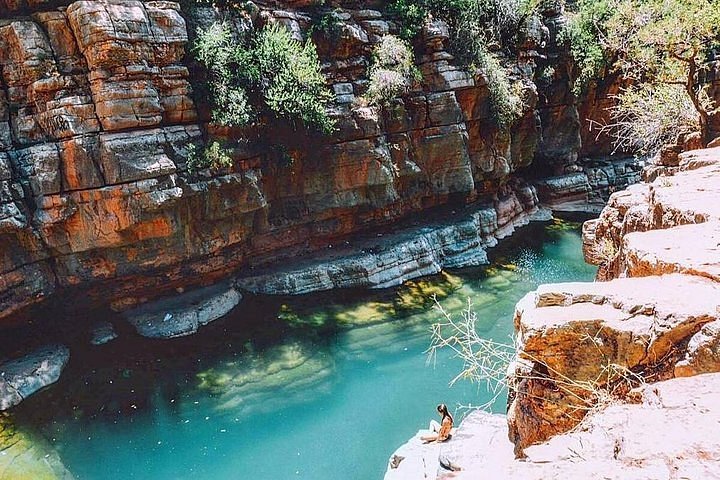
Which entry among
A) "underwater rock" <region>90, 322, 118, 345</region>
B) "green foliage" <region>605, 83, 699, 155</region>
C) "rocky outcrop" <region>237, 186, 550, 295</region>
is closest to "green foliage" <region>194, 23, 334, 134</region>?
"rocky outcrop" <region>237, 186, 550, 295</region>

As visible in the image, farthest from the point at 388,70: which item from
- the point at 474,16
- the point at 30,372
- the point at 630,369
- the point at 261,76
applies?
the point at 630,369

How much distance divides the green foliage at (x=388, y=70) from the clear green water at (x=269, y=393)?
17.9 feet

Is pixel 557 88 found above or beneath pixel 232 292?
above

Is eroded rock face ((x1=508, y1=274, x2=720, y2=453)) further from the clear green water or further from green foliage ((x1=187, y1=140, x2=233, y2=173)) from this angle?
Answer: green foliage ((x1=187, y1=140, x2=233, y2=173))

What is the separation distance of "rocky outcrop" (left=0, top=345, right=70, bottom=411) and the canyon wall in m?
0.98

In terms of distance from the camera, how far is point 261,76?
11266 mm

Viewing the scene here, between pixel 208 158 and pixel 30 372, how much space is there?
18.1 feet

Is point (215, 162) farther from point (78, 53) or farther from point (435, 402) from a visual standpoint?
point (435, 402)

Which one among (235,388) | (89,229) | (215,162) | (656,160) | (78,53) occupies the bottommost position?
(235,388)

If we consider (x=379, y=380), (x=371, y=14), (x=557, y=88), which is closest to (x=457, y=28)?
(x=371, y=14)

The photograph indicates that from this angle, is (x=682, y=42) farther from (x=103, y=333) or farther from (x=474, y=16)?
(x=103, y=333)

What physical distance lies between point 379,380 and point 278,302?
12.9 ft

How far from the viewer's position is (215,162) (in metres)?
10.7

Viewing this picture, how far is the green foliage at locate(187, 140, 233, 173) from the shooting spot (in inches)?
412
